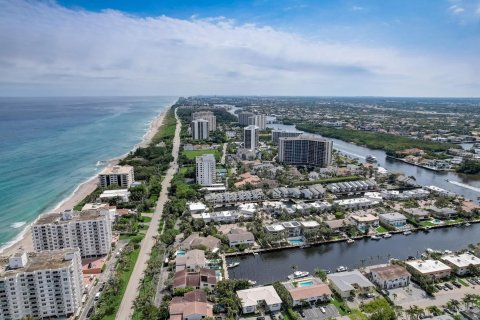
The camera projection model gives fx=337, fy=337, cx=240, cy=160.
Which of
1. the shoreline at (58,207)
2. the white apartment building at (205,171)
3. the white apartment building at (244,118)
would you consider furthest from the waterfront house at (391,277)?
the white apartment building at (244,118)

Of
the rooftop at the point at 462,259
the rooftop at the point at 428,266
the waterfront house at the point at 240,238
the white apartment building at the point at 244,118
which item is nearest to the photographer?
the rooftop at the point at 428,266

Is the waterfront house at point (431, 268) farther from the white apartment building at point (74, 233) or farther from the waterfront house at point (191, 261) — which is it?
the white apartment building at point (74, 233)

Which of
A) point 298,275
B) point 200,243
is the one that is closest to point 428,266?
point 298,275

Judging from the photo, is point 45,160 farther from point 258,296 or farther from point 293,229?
point 258,296

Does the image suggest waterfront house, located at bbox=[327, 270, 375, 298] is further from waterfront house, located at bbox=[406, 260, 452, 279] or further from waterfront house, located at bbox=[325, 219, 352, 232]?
waterfront house, located at bbox=[325, 219, 352, 232]

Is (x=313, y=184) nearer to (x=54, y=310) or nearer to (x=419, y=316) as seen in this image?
(x=419, y=316)
